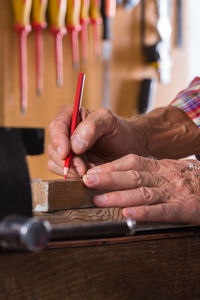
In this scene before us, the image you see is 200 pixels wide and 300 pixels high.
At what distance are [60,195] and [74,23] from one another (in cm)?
149

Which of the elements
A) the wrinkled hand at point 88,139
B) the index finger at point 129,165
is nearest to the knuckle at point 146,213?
the index finger at point 129,165

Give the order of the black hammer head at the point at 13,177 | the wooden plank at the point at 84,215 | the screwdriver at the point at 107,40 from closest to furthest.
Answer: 1. the black hammer head at the point at 13,177
2. the wooden plank at the point at 84,215
3. the screwdriver at the point at 107,40

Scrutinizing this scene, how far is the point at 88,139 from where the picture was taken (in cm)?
86

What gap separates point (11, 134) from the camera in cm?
50

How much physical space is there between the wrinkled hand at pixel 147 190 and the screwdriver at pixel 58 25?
1335 mm

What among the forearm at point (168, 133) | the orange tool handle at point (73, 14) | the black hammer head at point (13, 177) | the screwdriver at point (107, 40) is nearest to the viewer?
the black hammer head at point (13, 177)

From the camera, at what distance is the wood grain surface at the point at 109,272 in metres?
0.47

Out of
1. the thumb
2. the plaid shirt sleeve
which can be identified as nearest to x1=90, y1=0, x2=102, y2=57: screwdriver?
the plaid shirt sleeve

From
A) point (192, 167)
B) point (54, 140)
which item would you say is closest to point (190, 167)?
point (192, 167)

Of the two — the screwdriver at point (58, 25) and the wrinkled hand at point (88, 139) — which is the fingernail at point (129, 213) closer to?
the wrinkled hand at point (88, 139)

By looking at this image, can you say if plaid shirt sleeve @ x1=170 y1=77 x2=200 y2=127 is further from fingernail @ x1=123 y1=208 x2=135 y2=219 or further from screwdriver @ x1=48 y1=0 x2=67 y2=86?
screwdriver @ x1=48 y1=0 x2=67 y2=86

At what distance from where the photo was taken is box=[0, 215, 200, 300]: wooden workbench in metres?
0.47

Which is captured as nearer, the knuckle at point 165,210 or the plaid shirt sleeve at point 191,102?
the knuckle at point 165,210

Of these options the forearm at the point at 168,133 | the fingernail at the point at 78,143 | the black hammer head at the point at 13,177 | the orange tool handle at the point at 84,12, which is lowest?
the forearm at the point at 168,133
